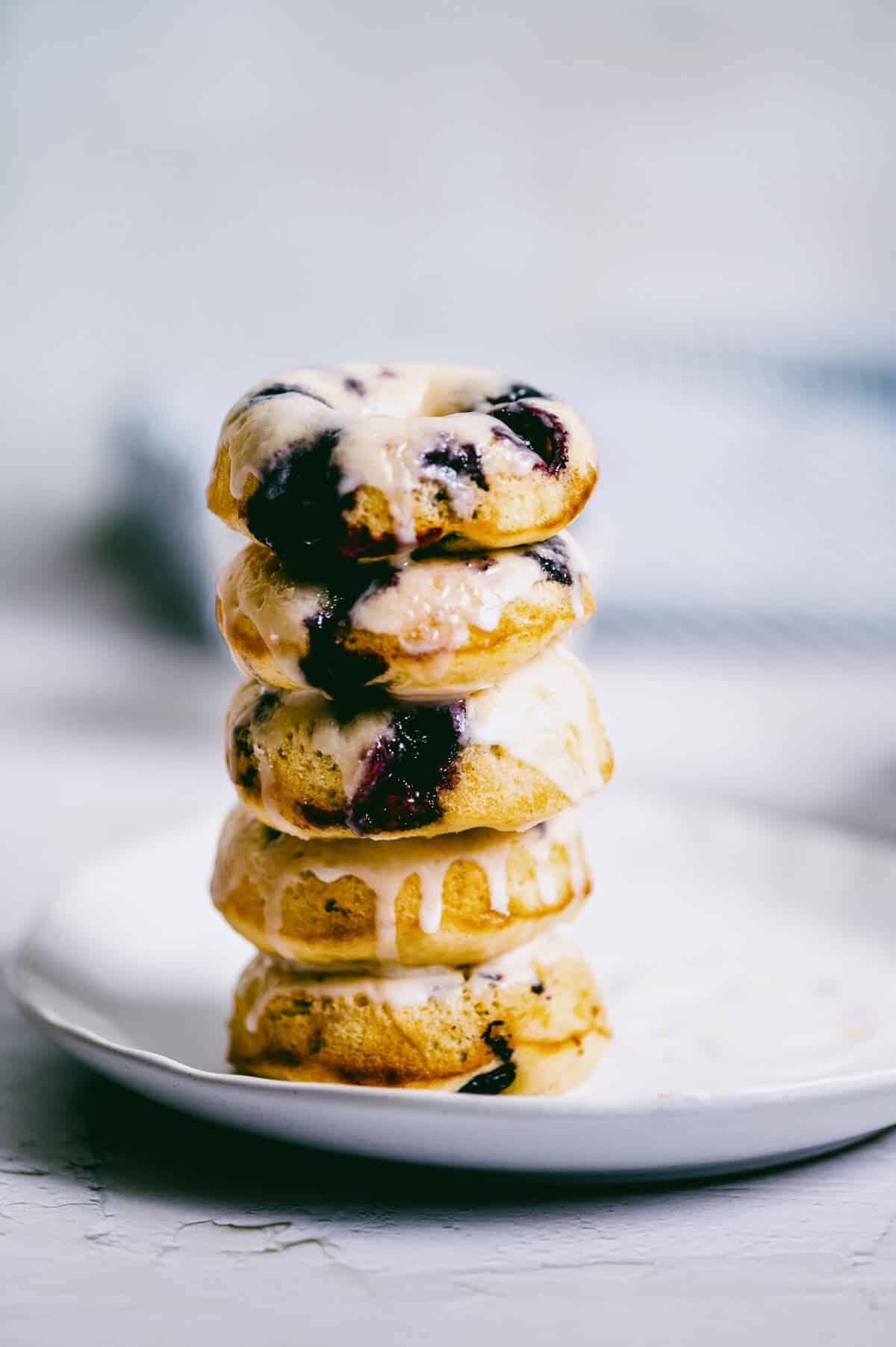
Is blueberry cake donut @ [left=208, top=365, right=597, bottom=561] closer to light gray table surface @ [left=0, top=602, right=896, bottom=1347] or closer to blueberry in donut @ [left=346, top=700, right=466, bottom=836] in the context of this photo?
blueberry in donut @ [left=346, top=700, right=466, bottom=836]

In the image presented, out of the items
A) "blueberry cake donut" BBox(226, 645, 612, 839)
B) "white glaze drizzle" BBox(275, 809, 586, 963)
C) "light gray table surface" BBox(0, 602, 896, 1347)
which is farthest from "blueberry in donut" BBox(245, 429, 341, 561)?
"light gray table surface" BBox(0, 602, 896, 1347)

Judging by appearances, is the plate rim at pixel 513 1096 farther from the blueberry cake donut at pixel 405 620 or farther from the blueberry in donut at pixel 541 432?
the blueberry in donut at pixel 541 432

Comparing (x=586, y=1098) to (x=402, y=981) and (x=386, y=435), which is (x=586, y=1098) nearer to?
(x=402, y=981)

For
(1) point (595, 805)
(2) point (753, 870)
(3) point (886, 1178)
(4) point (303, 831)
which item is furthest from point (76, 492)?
(3) point (886, 1178)

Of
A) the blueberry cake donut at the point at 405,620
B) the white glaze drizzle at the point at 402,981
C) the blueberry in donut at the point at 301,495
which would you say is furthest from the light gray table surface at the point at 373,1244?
the blueberry in donut at the point at 301,495

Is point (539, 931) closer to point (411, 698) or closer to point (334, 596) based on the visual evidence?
point (411, 698)
